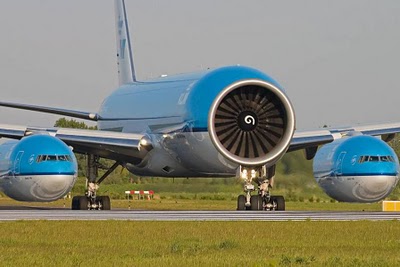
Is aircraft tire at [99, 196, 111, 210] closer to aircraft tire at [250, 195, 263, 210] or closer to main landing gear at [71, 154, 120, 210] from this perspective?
main landing gear at [71, 154, 120, 210]

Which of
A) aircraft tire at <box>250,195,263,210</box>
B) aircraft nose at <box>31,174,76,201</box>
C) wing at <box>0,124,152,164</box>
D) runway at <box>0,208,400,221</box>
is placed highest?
wing at <box>0,124,152,164</box>

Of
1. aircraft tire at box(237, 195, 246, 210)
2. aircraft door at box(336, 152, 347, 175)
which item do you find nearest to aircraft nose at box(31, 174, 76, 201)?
aircraft tire at box(237, 195, 246, 210)

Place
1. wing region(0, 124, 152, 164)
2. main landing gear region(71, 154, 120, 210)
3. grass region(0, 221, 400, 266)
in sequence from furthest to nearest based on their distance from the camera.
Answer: main landing gear region(71, 154, 120, 210)
wing region(0, 124, 152, 164)
grass region(0, 221, 400, 266)

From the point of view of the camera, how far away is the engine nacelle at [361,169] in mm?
50250

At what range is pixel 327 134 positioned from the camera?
185 ft

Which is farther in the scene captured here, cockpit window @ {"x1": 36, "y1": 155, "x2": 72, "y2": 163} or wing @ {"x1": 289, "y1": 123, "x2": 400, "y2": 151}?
wing @ {"x1": 289, "y1": 123, "x2": 400, "y2": 151}

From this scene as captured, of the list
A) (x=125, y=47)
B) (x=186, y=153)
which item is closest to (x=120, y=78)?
(x=125, y=47)

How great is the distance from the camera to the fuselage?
5231 cm

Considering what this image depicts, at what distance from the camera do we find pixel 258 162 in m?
51.8

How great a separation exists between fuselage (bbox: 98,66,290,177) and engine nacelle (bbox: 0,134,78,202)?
609 cm

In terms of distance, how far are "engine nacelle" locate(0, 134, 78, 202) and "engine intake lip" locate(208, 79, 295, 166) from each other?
6520mm

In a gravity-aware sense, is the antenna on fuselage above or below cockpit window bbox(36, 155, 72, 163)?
above

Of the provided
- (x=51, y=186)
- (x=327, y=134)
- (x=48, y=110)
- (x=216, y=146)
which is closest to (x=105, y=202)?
(x=48, y=110)

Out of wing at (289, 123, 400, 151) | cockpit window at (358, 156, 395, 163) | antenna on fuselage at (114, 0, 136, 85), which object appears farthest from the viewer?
antenna on fuselage at (114, 0, 136, 85)
